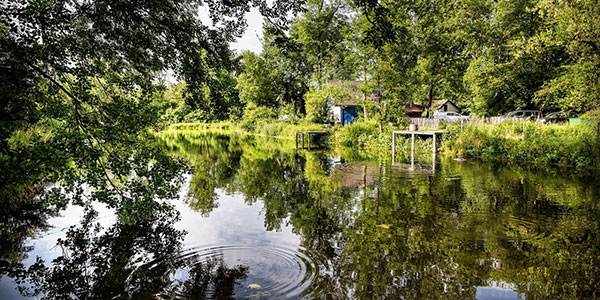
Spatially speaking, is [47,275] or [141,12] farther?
[141,12]

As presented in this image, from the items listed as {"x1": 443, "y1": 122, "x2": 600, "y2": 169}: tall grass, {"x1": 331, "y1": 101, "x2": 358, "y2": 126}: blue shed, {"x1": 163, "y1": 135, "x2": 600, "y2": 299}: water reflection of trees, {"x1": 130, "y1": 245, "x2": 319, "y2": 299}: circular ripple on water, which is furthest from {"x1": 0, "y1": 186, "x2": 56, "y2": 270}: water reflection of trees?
{"x1": 331, "y1": 101, "x2": 358, "y2": 126}: blue shed

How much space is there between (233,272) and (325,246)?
200 centimetres

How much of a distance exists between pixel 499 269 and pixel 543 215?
4297 millimetres

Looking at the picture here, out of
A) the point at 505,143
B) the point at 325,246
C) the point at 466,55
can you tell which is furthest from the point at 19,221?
the point at 466,55

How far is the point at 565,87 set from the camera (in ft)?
61.4

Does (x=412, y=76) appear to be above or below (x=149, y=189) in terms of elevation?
above

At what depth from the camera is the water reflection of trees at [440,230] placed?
17.0ft

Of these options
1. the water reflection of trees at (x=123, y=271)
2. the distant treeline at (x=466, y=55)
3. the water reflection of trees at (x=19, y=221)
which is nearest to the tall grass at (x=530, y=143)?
the distant treeline at (x=466, y=55)

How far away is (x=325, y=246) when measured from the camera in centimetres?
672

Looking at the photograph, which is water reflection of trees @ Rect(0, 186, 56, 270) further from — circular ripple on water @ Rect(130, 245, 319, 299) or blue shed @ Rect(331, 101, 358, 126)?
blue shed @ Rect(331, 101, 358, 126)

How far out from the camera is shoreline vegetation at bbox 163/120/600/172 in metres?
15.8

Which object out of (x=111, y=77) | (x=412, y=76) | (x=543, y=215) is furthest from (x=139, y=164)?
(x=412, y=76)

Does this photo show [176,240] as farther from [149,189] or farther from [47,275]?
[47,275]

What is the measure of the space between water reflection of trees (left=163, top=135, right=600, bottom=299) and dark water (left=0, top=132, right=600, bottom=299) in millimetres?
33
